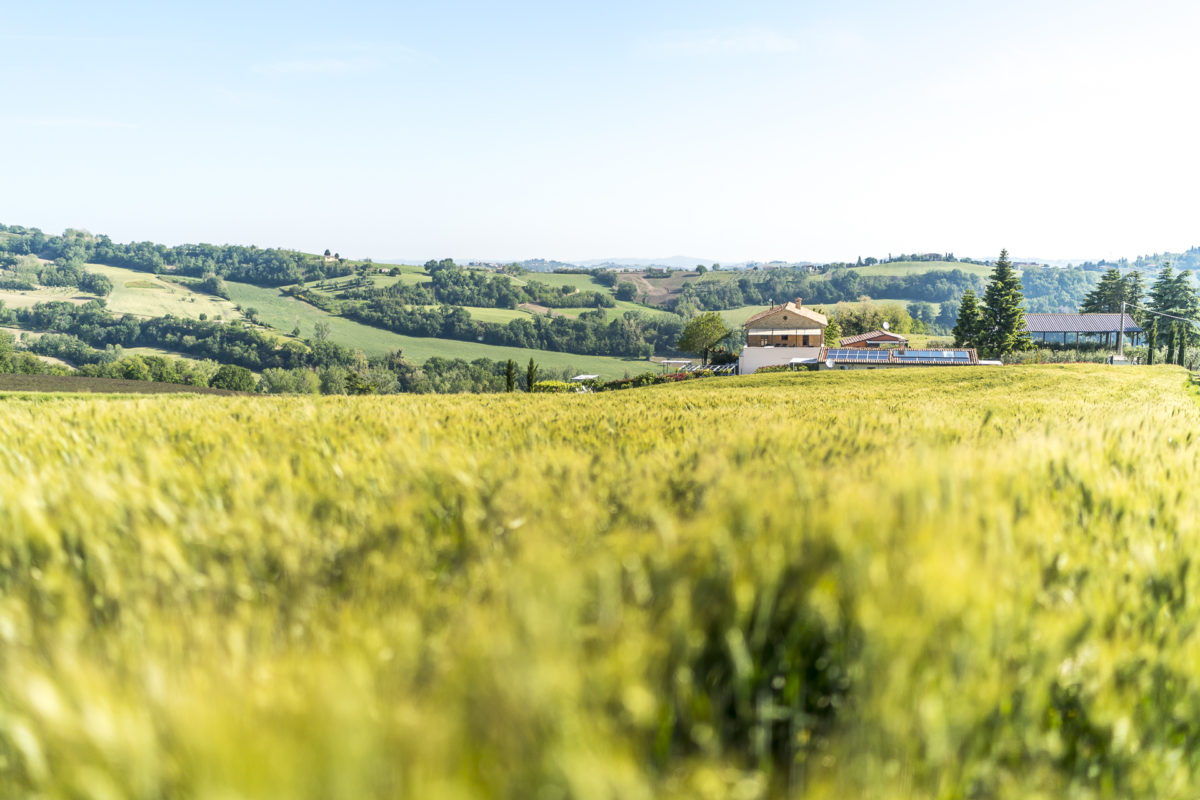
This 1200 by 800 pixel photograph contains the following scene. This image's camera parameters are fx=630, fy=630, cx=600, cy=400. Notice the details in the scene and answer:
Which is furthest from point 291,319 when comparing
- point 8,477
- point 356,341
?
point 8,477

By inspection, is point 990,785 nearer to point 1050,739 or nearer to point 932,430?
point 1050,739

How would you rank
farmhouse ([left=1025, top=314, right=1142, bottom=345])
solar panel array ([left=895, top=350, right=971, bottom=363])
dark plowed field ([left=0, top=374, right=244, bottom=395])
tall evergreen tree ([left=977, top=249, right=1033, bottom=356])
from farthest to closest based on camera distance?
farmhouse ([left=1025, top=314, right=1142, bottom=345]), tall evergreen tree ([left=977, top=249, right=1033, bottom=356]), solar panel array ([left=895, top=350, right=971, bottom=363]), dark plowed field ([left=0, top=374, right=244, bottom=395])

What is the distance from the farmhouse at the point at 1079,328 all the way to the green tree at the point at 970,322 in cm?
1813

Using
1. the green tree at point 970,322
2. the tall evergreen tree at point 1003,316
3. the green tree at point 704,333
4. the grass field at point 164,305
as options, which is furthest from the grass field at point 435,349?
the tall evergreen tree at point 1003,316

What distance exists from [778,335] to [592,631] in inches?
3382

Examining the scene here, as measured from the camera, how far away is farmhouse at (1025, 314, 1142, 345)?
90438 mm

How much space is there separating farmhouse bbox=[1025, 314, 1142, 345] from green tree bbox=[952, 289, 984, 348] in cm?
1813

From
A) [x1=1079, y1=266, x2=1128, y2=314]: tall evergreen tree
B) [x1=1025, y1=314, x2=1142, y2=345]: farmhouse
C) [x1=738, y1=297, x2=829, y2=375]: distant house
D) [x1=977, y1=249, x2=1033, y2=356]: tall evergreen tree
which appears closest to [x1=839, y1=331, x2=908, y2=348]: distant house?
[x1=738, y1=297, x2=829, y2=375]: distant house

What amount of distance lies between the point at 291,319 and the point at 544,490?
20996cm

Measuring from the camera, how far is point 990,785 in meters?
1.43

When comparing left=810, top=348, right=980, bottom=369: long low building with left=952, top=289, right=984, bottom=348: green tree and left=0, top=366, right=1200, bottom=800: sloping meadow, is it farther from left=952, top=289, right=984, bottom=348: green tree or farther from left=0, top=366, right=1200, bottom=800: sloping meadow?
left=0, top=366, right=1200, bottom=800: sloping meadow

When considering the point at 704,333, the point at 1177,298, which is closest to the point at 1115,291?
the point at 1177,298

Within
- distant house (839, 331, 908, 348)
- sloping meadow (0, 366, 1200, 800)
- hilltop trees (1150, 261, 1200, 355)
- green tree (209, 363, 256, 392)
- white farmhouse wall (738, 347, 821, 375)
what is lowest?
green tree (209, 363, 256, 392)

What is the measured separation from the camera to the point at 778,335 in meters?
83.4
